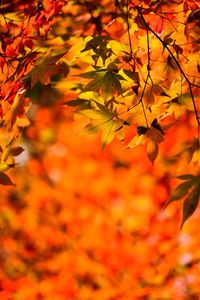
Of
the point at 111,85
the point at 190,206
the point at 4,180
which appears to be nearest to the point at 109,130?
the point at 111,85

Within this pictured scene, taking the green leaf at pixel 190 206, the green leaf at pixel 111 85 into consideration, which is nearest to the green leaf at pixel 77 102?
the green leaf at pixel 111 85

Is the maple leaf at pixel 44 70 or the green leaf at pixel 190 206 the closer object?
the maple leaf at pixel 44 70

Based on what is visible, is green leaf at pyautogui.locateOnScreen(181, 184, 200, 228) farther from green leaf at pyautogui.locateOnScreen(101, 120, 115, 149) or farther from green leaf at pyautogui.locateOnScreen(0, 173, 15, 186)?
green leaf at pyautogui.locateOnScreen(0, 173, 15, 186)

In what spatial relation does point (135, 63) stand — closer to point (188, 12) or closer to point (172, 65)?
point (172, 65)

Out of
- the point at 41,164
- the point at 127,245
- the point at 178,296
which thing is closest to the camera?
the point at 178,296

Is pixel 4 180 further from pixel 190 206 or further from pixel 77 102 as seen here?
pixel 190 206

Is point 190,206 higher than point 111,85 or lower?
lower

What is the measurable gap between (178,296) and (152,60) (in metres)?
3.94

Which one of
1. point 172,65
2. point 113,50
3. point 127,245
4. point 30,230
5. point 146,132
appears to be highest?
point 113,50

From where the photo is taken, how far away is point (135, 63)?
5.51ft

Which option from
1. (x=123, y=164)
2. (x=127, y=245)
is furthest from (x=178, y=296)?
(x=123, y=164)

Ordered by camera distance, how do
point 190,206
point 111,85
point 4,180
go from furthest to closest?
1. point 4,180
2. point 190,206
3. point 111,85

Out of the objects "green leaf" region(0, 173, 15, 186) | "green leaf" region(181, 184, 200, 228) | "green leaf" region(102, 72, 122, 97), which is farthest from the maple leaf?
"green leaf" region(181, 184, 200, 228)

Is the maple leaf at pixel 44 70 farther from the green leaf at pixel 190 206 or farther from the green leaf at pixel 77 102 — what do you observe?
the green leaf at pixel 190 206
